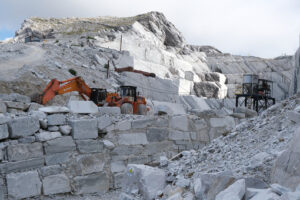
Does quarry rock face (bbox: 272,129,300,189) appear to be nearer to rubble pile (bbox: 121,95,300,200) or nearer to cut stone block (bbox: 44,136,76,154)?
rubble pile (bbox: 121,95,300,200)

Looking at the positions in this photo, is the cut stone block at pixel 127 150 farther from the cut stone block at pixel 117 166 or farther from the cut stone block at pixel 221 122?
the cut stone block at pixel 221 122

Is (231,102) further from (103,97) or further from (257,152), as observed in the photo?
(257,152)

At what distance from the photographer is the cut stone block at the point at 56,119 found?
Result: 225 inches

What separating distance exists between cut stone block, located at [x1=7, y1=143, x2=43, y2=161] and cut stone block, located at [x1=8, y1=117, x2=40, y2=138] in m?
0.21

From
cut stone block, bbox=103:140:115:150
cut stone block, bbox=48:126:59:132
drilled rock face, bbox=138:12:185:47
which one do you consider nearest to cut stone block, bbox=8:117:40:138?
cut stone block, bbox=48:126:59:132

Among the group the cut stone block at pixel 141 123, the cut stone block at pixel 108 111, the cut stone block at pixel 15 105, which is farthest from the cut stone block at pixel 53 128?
the cut stone block at pixel 141 123

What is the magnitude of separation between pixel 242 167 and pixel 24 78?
15.6 meters

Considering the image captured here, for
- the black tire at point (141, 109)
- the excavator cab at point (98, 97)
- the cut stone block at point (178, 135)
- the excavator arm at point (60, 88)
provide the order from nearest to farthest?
the cut stone block at point (178, 135)
the excavator arm at point (60, 88)
the black tire at point (141, 109)
the excavator cab at point (98, 97)

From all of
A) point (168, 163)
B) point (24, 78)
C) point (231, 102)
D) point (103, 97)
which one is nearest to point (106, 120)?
point (168, 163)

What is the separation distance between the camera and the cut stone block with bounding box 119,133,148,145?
21.7 feet

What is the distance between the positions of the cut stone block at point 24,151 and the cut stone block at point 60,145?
0.16 m

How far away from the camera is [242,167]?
9.29ft

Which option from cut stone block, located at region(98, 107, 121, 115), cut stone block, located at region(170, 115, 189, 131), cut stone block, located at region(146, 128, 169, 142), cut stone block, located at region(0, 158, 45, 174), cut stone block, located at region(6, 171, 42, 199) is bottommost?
cut stone block, located at region(6, 171, 42, 199)

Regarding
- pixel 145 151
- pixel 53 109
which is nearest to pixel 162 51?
pixel 145 151
